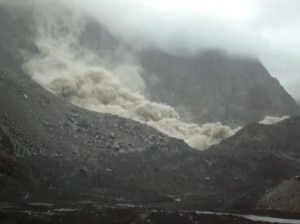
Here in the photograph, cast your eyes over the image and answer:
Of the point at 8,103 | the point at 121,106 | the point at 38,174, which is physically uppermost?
Answer: the point at 121,106

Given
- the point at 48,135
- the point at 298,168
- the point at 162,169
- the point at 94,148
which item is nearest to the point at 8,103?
the point at 48,135

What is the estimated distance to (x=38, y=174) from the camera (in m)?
122

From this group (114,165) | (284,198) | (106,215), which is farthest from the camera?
(114,165)

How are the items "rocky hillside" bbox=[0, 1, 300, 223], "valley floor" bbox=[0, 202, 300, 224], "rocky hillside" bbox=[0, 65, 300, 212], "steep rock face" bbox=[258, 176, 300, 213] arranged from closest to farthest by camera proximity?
"valley floor" bbox=[0, 202, 300, 224]
"steep rock face" bbox=[258, 176, 300, 213]
"rocky hillside" bbox=[0, 1, 300, 223]
"rocky hillside" bbox=[0, 65, 300, 212]

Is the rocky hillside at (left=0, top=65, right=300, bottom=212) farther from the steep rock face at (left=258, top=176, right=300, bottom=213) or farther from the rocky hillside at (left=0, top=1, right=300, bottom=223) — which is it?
the steep rock face at (left=258, top=176, right=300, bottom=213)

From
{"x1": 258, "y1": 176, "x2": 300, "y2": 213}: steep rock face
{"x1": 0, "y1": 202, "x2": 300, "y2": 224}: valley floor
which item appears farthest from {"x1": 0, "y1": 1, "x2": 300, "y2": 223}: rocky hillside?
{"x1": 258, "y1": 176, "x2": 300, "y2": 213}: steep rock face

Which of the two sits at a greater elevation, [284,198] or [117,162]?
[117,162]

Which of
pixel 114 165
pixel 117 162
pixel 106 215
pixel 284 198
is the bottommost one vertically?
pixel 106 215

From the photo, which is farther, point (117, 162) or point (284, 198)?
point (117, 162)

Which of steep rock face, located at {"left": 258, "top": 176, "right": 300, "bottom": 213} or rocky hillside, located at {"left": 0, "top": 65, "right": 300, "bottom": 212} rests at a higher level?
rocky hillside, located at {"left": 0, "top": 65, "right": 300, "bottom": 212}

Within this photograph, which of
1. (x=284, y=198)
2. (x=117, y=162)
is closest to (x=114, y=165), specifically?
(x=117, y=162)

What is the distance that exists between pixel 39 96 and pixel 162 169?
119 ft

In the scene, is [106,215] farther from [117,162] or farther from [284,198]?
[117,162]

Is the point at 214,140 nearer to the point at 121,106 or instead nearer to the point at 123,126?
the point at 121,106
